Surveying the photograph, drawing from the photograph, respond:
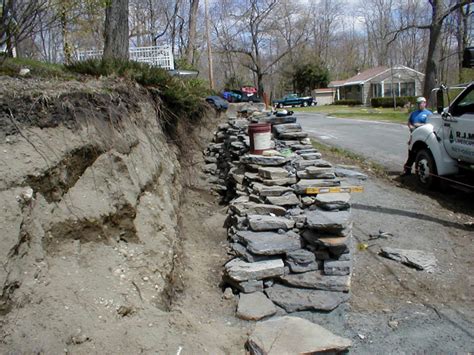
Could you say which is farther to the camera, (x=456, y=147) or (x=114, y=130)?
(x=456, y=147)

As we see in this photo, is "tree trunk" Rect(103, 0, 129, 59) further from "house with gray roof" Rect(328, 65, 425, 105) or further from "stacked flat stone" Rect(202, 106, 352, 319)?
"house with gray roof" Rect(328, 65, 425, 105)

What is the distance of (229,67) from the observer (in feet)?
181

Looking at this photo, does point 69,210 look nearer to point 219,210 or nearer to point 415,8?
point 219,210

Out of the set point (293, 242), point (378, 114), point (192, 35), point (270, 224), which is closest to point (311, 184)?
point (270, 224)

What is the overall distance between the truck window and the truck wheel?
105 centimetres

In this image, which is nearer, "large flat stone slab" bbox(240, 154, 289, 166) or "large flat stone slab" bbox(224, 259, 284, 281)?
"large flat stone slab" bbox(224, 259, 284, 281)

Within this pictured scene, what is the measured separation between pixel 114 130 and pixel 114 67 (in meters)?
2.30

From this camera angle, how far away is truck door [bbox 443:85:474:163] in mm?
7844

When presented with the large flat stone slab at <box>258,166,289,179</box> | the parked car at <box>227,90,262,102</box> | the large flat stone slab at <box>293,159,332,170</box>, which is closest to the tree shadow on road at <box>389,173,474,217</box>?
the large flat stone slab at <box>293,159,332,170</box>

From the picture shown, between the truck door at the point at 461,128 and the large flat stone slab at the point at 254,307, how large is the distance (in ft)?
17.0

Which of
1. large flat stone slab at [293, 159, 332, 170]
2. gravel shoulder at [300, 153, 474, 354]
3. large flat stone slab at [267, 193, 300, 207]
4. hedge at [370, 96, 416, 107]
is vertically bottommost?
gravel shoulder at [300, 153, 474, 354]

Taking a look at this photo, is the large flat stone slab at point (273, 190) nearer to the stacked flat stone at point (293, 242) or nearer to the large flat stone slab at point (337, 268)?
the stacked flat stone at point (293, 242)

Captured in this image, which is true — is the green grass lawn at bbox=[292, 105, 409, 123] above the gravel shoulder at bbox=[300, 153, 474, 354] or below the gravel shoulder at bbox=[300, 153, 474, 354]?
above

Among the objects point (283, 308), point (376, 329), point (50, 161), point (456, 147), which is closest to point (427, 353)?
point (376, 329)
